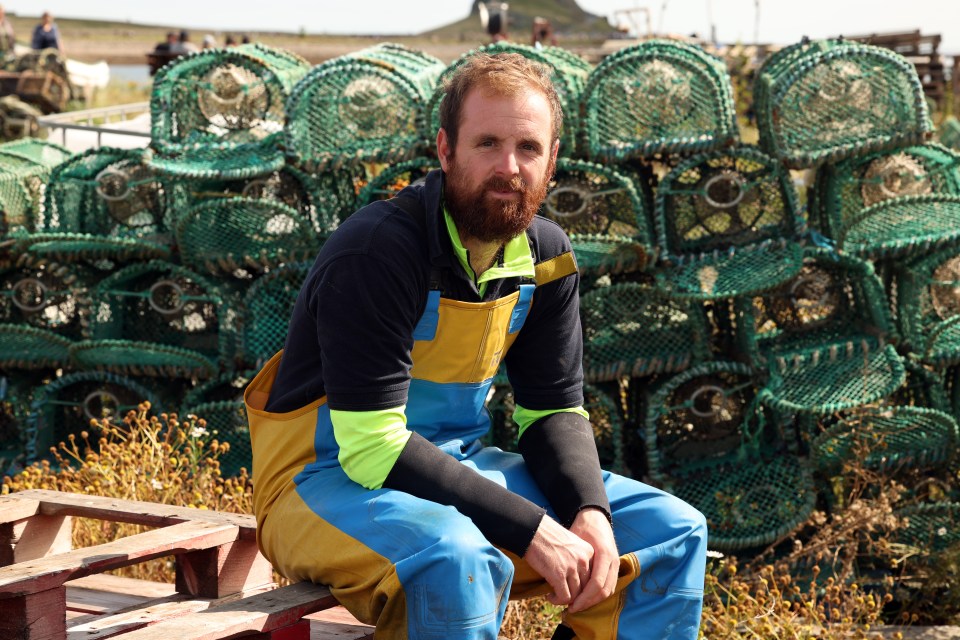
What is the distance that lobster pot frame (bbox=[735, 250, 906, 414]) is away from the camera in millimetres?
4723

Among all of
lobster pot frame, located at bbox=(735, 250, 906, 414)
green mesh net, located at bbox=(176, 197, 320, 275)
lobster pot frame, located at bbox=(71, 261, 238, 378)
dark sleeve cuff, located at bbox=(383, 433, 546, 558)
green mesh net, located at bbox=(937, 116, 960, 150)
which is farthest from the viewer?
green mesh net, located at bbox=(937, 116, 960, 150)

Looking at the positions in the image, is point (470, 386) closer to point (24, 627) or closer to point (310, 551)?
point (310, 551)

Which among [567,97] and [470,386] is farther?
[567,97]

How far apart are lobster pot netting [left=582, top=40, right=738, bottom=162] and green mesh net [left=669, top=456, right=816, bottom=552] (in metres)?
1.41

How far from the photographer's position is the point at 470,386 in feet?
8.02

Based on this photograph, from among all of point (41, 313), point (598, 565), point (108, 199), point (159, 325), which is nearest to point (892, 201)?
point (598, 565)

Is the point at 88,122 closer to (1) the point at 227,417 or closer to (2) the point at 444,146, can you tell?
(1) the point at 227,417

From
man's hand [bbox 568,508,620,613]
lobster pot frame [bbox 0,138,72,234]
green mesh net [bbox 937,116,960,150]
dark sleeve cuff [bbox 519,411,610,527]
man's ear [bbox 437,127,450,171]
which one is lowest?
man's hand [bbox 568,508,620,613]

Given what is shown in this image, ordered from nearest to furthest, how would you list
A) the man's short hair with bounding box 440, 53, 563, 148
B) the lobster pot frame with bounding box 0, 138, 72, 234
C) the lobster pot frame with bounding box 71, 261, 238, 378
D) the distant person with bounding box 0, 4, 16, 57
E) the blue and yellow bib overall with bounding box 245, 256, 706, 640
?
the blue and yellow bib overall with bounding box 245, 256, 706, 640 < the man's short hair with bounding box 440, 53, 563, 148 < the lobster pot frame with bounding box 71, 261, 238, 378 < the lobster pot frame with bounding box 0, 138, 72, 234 < the distant person with bounding box 0, 4, 16, 57

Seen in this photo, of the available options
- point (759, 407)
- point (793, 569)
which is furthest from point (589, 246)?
point (793, 569)

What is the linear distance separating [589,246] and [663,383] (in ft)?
2.30

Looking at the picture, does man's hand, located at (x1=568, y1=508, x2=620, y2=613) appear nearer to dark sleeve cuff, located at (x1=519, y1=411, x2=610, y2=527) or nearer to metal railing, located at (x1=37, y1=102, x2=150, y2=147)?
dark sleeve cuff, located at (x1=519, y1=411, x2=610, y2=527)

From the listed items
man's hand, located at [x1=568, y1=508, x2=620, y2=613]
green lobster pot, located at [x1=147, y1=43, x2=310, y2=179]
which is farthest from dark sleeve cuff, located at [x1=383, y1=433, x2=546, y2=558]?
green lobster pot, located at [x1=147, y1=43, x2=310, y2=179]

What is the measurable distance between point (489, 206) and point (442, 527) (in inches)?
26.4
